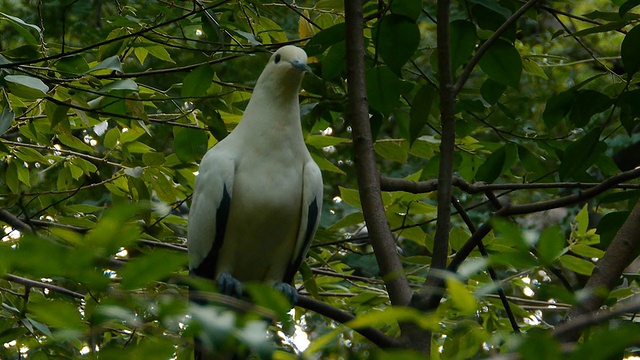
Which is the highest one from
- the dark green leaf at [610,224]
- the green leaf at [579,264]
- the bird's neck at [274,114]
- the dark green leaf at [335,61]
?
the dark green leaf at [335,61]

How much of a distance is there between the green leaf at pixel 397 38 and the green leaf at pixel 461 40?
0.53 feet

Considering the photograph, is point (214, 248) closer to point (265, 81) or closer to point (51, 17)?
point (265, 81)

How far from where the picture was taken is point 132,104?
2986 millimetres

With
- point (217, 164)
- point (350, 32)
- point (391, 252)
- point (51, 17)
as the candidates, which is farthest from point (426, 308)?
point (51, 17)

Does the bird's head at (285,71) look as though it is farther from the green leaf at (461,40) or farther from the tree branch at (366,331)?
the tree branch at (366,331)

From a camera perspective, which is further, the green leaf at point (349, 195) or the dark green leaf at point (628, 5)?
the green leaf at point (349, 195)

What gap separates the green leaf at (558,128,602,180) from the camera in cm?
244

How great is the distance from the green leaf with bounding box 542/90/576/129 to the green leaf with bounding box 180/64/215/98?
120 centimetres

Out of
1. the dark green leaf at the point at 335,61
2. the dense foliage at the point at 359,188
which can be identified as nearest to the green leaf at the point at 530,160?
the dense foliage at the point at 359,188

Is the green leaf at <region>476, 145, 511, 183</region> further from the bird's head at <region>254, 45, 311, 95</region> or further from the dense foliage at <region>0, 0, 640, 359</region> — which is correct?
the bird's head at <region>254, 45, 311, 95</region>

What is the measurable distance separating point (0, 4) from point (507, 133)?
16.0ft

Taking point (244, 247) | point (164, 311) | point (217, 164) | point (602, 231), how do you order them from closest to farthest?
point (164, 311)
point (602, 231)
point (217, 164)
point (244, 247)

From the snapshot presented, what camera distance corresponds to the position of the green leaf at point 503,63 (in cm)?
222

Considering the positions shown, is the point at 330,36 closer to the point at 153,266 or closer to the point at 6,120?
the point at 6,120
